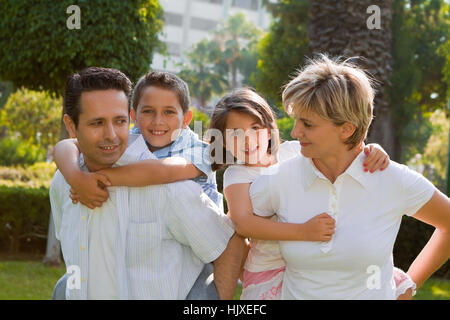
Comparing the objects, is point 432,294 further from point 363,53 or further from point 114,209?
point 114,209

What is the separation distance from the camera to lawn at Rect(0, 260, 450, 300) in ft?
22.5

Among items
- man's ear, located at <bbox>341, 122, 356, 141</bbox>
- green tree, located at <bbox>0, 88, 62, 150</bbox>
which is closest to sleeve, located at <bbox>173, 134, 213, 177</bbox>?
man's ear, located at <bbox>341, 122, 356, 141</bbox>

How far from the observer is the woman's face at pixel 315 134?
2.39 meters

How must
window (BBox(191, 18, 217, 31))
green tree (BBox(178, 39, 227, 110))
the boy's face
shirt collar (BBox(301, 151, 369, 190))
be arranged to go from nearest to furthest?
shirt collar (BBox(301, 151, 369, 190)), the boy's face, green tree (BBox(178, 39, 227, 110)), window (BBox(191, 18, 217, 31))

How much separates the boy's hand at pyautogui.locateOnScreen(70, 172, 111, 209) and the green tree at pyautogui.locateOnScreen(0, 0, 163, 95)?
15.0ft

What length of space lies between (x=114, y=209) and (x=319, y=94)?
94cm

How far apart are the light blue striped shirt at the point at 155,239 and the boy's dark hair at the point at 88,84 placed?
286mm

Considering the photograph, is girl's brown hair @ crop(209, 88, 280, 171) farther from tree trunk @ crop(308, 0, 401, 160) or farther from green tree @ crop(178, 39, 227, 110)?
green tree @ crop(178, 39, 227, 110)

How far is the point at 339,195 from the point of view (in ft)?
7.97

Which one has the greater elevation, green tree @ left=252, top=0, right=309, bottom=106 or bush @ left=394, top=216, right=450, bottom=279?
green tree @ left=252, top=0, right=309, bottom=106

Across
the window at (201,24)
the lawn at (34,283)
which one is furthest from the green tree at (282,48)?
the window at (201,24)

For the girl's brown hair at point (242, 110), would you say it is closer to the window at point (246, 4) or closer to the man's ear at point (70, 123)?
the man's ear at point (70, 123)

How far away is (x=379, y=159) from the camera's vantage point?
2436 millimetres

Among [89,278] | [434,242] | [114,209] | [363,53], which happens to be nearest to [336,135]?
[434,242]
